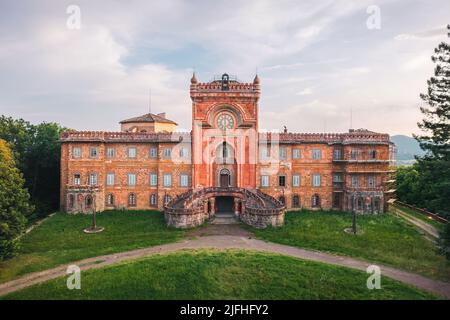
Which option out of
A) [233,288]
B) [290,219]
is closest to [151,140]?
[290,219]

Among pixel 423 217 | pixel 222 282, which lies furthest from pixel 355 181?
pixel 222 282

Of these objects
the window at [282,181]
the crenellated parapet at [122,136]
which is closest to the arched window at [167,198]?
the crenellated parapet at [122,136]

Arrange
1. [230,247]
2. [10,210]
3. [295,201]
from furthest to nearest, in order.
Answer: [295,201], [230,247], [10,210]

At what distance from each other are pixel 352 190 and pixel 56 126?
43.9 metres

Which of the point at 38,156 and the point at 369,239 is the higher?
the point at 38,156

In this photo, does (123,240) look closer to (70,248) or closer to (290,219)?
(70,248)

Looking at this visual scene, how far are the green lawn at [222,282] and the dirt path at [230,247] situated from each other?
1194mm

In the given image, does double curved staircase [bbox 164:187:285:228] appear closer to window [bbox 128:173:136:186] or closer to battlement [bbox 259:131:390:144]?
window [bbox 128:173:136:186]

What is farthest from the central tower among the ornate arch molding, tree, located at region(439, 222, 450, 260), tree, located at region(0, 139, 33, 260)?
tree, located at region(439, 222, 450, 260)

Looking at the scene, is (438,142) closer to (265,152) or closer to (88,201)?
(265,152)

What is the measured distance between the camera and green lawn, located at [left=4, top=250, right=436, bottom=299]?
19.0 m

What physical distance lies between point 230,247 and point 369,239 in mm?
13551

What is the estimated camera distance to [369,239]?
28.5m
